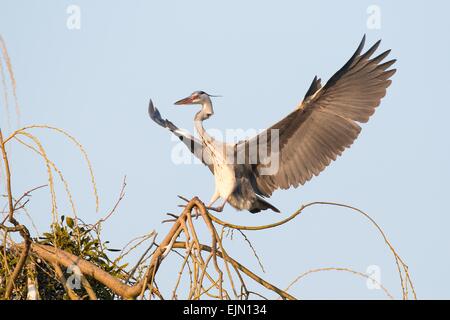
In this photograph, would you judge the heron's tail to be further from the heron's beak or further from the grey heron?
the heron's beak

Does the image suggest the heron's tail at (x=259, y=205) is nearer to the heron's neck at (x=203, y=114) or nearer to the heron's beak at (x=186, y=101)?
the heron's neck at (x=203, y=114)

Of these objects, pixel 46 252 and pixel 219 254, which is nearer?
pixel 219 254

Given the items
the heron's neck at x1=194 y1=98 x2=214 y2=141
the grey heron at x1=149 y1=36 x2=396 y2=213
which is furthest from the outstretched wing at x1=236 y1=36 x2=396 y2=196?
the heron's neck at x1=194 y1=98 x2=214 y2=141

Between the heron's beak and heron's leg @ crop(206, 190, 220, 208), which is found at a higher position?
the heron's beak

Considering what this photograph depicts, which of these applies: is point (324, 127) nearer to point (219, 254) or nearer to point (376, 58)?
point (376, 58)

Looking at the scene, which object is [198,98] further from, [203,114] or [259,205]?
[259,205]

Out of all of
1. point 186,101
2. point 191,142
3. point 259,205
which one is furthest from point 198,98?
point 259,205

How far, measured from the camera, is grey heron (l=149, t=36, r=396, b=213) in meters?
5.98

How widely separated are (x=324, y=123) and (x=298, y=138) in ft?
0.80

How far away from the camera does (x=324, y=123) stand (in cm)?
622
